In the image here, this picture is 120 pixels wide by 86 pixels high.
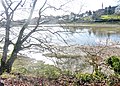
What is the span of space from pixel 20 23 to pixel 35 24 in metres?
0.64

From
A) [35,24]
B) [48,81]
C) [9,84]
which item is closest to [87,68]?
[35,24]

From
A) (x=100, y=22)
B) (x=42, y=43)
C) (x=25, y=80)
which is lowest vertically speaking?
(x=100, y=22)

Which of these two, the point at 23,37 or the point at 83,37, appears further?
the point at 83,37

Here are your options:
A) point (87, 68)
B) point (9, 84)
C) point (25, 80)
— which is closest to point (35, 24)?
point (25, 80)

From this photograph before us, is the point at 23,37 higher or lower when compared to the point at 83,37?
higher

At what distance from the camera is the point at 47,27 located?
11930mm

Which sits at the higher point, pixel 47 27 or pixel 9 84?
pixel 47 27

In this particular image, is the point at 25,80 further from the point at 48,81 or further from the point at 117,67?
the point at 117,67

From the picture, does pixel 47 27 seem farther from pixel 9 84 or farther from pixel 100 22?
pixel 100 22

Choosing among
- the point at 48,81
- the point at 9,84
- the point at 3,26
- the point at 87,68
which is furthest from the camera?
the point at 87,68

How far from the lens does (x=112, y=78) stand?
10.9 m

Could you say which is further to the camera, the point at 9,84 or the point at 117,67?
the point at 117,67

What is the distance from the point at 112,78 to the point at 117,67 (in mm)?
1583

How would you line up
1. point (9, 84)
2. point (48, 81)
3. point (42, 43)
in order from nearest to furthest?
point (9, 84) → point (48, 81) → point (42, 43)
